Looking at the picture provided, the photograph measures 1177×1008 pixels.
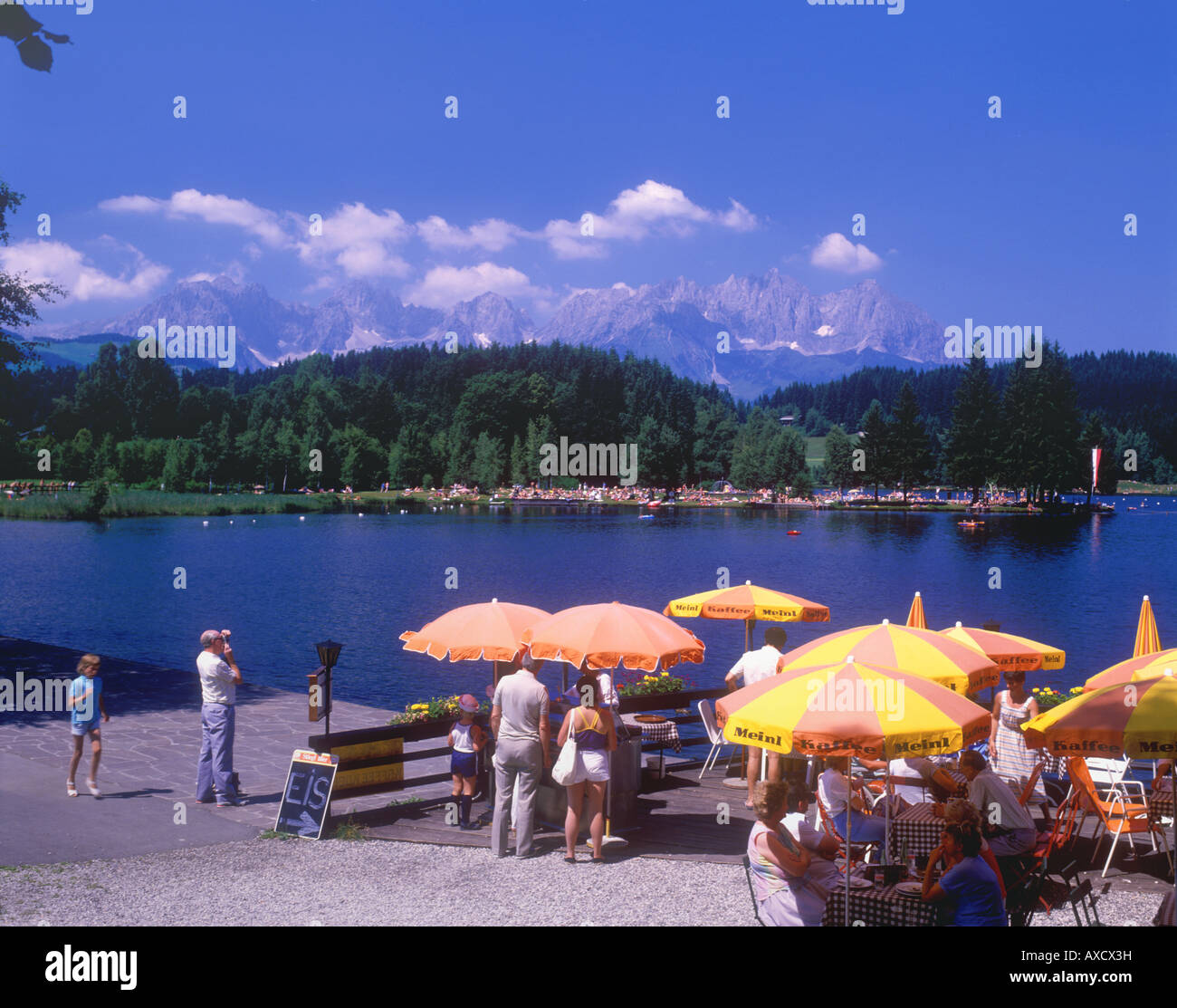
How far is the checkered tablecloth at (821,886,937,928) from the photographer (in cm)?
769

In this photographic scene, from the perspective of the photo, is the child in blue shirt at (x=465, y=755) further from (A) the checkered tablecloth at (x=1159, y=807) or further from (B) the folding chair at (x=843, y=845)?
(A) the checkered tablecloth at (x=1159, y=807)

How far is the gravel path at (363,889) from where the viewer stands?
901 cm

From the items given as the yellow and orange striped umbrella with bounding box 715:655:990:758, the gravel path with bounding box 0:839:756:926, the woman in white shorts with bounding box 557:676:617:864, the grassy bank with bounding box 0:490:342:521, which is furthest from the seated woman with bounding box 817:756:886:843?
the grassy bank with bounding box 0:490:342:521

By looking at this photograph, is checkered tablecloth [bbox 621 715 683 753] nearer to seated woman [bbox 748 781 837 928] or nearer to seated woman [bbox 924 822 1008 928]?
seated woman [bbox 748 781 837 928]

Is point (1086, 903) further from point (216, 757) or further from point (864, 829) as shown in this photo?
point (216, 757)

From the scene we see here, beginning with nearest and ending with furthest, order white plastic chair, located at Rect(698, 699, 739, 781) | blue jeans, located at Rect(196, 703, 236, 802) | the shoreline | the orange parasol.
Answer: the orange parasol, blue jeans, located at Rect(196, 703, 236, 802), white plastic chair, located at Rect(698, 699, 739, 781), the shoreline

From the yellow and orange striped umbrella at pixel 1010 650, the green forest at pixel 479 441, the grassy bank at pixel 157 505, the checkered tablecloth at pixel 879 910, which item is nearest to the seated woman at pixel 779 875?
the checkered tablecloth at pixel 879 910

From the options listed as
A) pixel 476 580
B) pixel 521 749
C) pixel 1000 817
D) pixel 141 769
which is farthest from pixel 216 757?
pixel 476 580

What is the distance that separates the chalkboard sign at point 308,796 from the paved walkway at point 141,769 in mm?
485

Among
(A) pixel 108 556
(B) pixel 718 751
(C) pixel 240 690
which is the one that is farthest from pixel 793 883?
(A) pixel 108 556

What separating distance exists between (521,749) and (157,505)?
11677 centimetres

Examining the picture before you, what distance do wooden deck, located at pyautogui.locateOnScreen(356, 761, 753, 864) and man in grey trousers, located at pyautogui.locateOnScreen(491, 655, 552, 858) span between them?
448 mm
